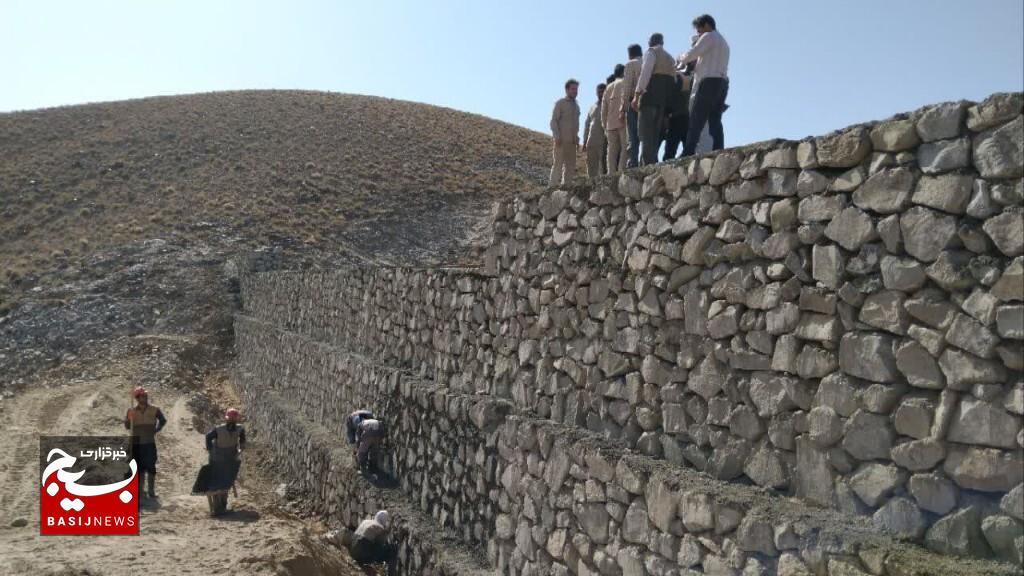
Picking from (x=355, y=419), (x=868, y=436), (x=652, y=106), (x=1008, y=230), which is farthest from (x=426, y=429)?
(x=1008, y=230)

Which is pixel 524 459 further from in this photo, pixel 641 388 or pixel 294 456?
pixel 294 456

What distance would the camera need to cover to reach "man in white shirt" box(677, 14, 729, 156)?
7.22 m

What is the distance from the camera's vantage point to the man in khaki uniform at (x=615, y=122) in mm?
8570

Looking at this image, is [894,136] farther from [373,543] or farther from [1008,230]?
[373,543]

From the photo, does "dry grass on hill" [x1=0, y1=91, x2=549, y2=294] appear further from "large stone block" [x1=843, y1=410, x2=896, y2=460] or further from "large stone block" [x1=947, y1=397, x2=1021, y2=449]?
"large stone block" [x1=947, y1=397, x2=1021, y2=449]

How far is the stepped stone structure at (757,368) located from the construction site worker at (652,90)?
128 centimetres

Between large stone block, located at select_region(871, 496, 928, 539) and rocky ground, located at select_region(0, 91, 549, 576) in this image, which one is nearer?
large stone block, located at select_region(871, 496, 928, 539)

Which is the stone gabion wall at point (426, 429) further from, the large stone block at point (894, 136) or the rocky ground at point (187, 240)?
the large stone block at point (894, 136)

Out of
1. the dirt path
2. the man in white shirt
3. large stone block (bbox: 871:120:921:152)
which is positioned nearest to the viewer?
large stone block (bbox: 871:120:921:152)

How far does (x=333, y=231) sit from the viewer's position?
3388 cm

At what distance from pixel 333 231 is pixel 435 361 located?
2557cm

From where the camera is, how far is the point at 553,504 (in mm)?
6152

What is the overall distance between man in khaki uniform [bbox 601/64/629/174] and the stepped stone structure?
169 cm

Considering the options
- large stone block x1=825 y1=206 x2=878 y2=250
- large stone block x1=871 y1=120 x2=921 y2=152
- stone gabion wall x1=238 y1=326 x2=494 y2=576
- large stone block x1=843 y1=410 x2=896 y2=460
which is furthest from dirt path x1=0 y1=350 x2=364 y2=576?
large stone block x1=871 y1=120 x2=921 y2=152
